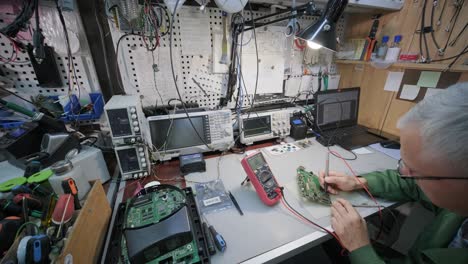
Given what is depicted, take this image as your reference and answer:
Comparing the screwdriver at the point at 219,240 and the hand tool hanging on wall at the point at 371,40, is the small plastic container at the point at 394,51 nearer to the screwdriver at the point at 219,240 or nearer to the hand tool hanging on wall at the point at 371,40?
the hand tool hanging on wall at the point at 371,40

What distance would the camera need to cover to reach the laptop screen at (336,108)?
4.34 ft

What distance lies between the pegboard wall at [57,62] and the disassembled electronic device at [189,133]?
465 millimetres

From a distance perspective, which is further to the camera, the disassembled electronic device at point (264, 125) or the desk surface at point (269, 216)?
the disassembled electronic device at point (264, 125)

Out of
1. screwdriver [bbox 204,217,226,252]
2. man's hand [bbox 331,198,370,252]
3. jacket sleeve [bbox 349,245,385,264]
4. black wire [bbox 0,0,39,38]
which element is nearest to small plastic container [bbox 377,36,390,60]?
man's hand [bbox 331,198,370,252]

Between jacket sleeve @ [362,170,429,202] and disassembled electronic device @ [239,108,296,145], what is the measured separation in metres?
0.61

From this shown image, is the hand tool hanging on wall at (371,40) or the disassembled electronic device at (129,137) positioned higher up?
the hand tool hanging on wall at (371,40)

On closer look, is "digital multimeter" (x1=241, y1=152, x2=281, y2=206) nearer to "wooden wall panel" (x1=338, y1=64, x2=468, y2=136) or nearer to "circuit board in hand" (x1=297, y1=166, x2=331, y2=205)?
"circuit board in hand" (x1=297, y1=166, x2=331, y2=205)

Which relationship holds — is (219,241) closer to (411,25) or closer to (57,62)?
(57,62)

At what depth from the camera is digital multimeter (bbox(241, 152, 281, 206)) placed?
0.80 m

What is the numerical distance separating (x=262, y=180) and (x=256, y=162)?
0.31 feet

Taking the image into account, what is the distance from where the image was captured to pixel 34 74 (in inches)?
36.9

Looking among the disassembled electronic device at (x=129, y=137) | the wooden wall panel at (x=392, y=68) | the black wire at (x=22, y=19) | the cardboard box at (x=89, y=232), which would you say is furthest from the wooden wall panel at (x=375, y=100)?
the black wire at (x=22, y=19)

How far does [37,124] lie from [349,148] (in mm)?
1764

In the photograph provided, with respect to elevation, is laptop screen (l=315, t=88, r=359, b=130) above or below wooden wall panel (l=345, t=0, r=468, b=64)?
below
